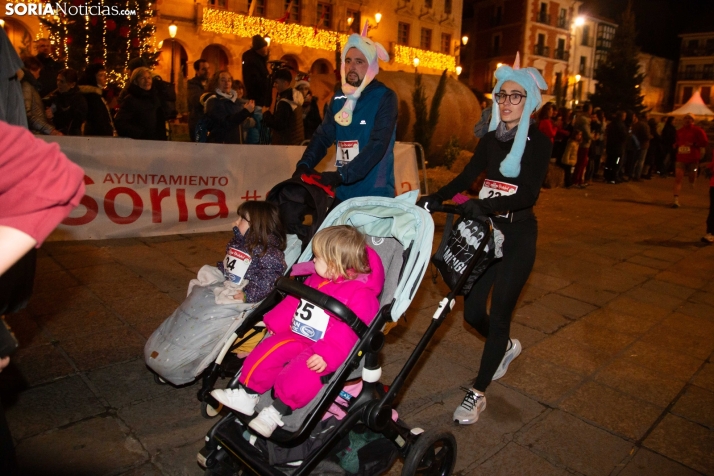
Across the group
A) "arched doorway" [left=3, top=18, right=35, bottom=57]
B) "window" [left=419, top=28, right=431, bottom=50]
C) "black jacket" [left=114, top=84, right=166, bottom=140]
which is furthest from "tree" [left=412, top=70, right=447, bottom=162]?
"window" [left=419, top=28, right=431, bottom=50]

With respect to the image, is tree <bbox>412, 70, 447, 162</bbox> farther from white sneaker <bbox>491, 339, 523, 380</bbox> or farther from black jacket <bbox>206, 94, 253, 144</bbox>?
white sneaker <bbox>491, 339, 523, 380</bbox>

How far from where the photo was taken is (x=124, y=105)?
7367 millimetres

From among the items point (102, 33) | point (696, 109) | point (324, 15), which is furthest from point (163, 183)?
point (324, 15)

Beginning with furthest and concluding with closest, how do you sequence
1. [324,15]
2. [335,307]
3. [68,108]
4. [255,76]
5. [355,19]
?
[355,19]
[324,15]
[255,76]
[68,108]
[335,307]

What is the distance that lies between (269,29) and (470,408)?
32575 millimetres

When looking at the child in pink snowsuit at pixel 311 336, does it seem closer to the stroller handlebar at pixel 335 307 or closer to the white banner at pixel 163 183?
the stroller handlebar at pixel 335 307

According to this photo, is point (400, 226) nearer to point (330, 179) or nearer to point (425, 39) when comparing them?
point (330, 179)

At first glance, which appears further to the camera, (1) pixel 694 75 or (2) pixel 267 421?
(1) pixel 694 75

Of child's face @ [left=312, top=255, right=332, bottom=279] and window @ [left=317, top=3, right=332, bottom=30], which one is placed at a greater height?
window @ [left=317, top=3, right=332, bottom=30]

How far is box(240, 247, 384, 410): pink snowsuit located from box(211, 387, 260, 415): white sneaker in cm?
4

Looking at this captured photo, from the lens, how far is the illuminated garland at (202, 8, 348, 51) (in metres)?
29.3

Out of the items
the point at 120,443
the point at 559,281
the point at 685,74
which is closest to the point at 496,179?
the point at 120,443

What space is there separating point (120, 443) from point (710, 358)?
4.65m

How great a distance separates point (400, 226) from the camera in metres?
2.78
